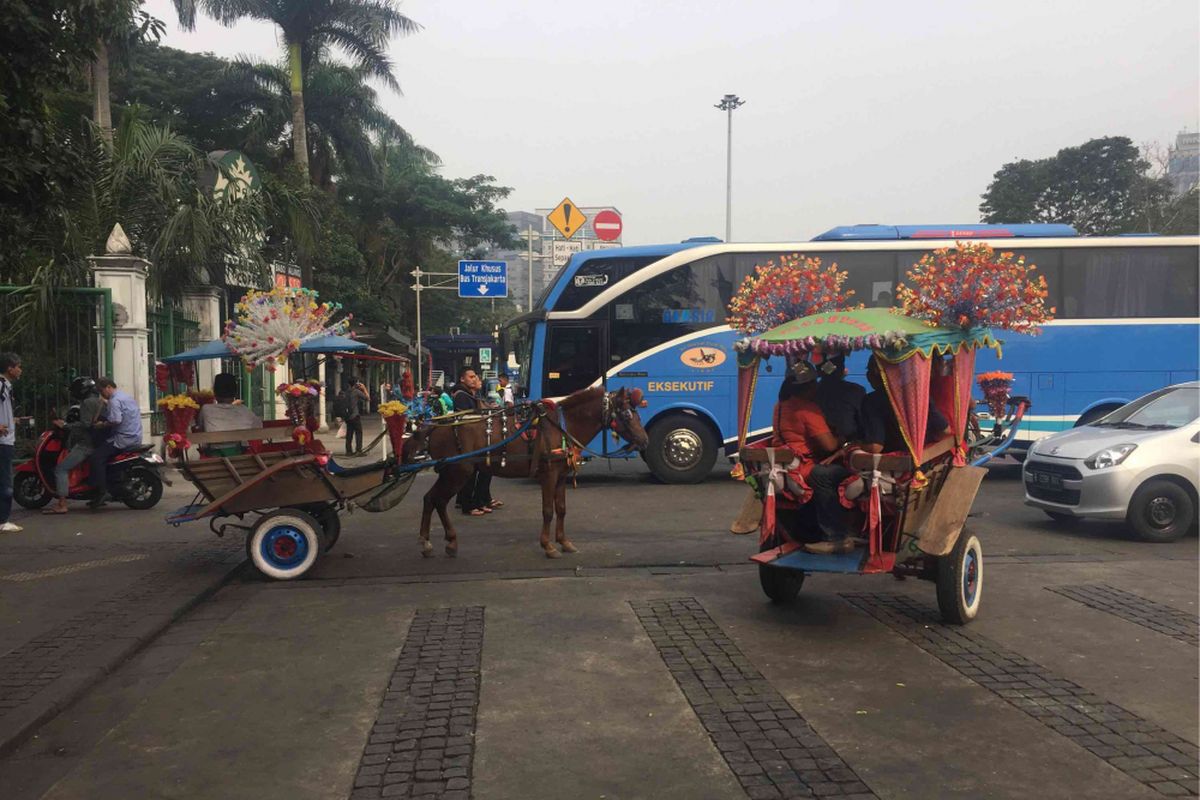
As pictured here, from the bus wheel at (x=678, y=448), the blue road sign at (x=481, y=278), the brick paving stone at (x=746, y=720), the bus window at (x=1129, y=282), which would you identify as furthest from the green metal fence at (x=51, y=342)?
the blue road sign at (x=481, y=278)

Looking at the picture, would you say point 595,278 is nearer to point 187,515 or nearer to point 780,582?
point 187,515

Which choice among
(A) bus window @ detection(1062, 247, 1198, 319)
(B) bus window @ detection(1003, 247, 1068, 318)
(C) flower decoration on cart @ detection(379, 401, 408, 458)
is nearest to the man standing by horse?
(C) flower decoration on cart @ detection(379, 401, 408, 458)

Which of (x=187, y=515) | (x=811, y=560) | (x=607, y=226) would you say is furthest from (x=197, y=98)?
(x=811, y=560)

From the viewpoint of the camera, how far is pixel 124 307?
1338 cm

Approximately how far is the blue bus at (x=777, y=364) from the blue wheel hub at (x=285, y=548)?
660 cm

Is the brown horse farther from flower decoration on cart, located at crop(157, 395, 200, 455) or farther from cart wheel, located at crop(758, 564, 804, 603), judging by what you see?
cart wheel, located at crop(758, 564, 804, 603)

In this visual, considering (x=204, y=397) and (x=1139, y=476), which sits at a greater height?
(x=204, y=397)

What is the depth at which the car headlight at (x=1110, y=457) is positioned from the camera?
29.2 ft

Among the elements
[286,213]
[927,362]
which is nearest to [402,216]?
[286,213]

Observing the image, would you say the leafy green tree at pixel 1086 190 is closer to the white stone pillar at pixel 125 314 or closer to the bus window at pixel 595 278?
the bus window at pixel 595 278

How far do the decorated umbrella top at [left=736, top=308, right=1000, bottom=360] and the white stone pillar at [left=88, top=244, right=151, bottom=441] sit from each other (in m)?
10.6

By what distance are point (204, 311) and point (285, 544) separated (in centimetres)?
1149

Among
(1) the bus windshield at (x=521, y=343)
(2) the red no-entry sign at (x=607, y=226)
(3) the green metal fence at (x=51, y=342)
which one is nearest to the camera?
(3) the green metal fence at (x=51, y=342)

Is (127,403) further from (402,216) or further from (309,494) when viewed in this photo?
(402,216)
